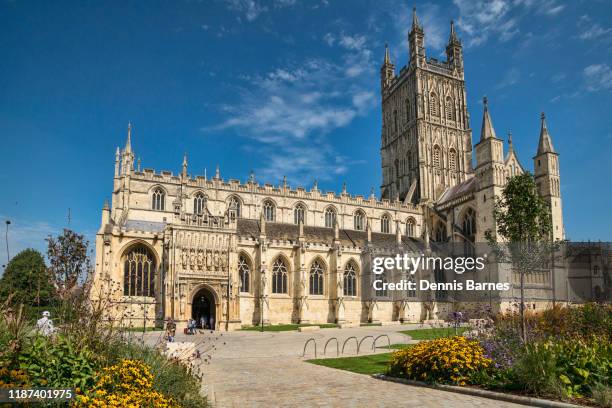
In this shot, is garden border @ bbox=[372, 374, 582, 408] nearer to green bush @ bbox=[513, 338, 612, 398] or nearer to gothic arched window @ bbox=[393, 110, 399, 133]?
green bush @ bbox=[513, 338, 612, 398]

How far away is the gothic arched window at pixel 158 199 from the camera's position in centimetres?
4425

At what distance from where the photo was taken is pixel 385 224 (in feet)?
184

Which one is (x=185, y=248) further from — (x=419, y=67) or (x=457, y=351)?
(x=419, y=67)

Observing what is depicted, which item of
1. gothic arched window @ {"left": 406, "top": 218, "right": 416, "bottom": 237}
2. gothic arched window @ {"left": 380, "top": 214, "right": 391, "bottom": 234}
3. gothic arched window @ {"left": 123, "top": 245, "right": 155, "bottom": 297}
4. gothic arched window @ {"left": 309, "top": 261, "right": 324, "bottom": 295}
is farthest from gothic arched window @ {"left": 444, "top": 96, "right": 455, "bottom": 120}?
gothic arched window @ {"left": 123, "top": 245, "right": 155, "bottom": 297}

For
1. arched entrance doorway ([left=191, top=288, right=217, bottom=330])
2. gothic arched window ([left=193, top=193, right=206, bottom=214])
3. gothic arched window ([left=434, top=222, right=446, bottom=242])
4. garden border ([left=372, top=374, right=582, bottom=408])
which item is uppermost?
gothic arched window ([left=193, top=193, right=206, bottom=214])

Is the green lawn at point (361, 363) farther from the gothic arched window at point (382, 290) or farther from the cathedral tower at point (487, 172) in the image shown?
the cathedral tower at point (487, 172)

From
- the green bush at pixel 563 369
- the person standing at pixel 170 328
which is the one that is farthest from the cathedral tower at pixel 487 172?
the green bush at pixel 563 369

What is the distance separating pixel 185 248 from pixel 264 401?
2872cm

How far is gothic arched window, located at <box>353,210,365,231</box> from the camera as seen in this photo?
5450cm

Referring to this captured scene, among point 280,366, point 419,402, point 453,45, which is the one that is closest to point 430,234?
point 453,45

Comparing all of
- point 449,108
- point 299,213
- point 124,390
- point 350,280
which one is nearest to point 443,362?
point 124,390

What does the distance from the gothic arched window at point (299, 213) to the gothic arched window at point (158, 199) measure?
13.8 meters

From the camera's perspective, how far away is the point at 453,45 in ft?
213

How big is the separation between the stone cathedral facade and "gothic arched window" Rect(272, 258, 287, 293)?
4.4 inches
